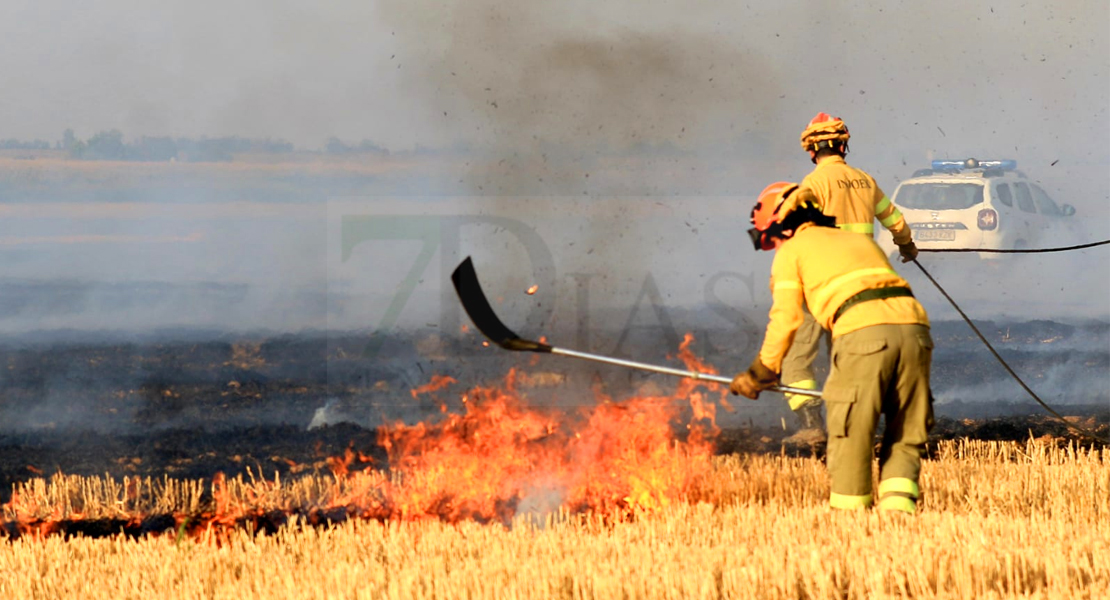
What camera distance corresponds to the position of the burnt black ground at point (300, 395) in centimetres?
1137

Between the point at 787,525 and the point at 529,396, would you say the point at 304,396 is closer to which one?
the point at 529,396

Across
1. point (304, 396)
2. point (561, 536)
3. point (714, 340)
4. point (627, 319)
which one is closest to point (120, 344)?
point (304, 396)

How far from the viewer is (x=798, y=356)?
30.2 ft

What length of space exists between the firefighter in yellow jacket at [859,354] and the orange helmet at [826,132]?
209 cm

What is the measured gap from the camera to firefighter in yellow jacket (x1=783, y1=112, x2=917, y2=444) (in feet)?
28.3

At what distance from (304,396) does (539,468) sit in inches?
256

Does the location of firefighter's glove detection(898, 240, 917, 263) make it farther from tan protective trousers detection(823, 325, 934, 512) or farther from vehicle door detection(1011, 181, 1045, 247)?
vehicle door detection(1011, 181, 1045, 247)

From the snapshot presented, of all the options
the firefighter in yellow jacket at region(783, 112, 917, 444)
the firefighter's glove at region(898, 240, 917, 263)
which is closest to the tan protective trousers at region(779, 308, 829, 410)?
the firefighter in yellow jacket at region(783, 112, 917, 444)

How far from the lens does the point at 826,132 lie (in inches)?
349

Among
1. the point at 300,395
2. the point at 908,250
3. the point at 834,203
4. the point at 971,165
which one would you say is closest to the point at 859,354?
the point at 834,203

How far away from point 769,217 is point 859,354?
0.85 metres

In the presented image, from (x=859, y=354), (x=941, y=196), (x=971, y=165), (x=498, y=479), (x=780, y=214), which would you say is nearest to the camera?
(x=859, y=354)

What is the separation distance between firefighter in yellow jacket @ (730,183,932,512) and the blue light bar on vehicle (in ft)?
40.2

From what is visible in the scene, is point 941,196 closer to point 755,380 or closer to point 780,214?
point 780,214
